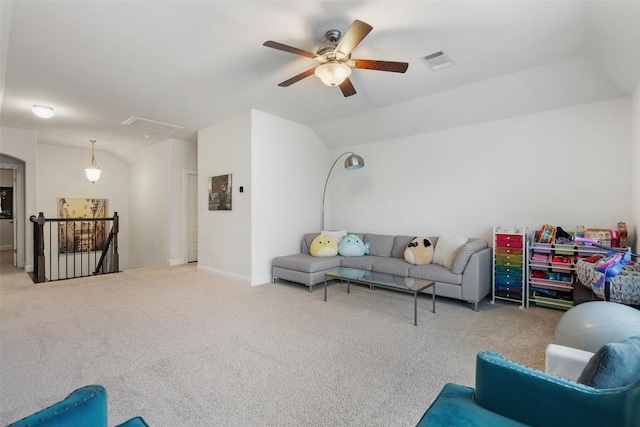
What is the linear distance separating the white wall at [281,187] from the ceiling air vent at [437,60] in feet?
8.56

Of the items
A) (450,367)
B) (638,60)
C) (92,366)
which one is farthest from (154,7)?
(638,60)

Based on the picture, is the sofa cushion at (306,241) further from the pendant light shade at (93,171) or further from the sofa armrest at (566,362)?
the pendant light shade at (93,171)

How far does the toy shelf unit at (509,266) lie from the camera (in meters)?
3.61

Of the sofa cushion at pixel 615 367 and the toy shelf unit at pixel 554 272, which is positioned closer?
the sofa cushion at pixel 615 367

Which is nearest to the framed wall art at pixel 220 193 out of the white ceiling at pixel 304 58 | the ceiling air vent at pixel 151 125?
the white ceiling at pixel 304 58

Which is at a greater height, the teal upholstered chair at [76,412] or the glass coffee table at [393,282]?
the teal upholstered chair at [76,412]

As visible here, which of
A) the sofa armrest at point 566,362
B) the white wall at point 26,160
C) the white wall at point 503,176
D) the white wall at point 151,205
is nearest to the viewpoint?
the sofa armrest at point 566,362

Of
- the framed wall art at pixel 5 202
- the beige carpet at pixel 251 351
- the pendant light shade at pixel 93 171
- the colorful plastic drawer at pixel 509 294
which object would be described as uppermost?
the pendant light shade at pixel 93 171

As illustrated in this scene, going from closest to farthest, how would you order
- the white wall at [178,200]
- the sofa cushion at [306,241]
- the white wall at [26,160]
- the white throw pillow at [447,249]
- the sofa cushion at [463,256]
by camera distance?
the sofa cushion at [463,256]
the white throw pillow at [447,249]
the sofa cushion at [306,241]
the white wall at [26,160]
the white wall at [178,200]

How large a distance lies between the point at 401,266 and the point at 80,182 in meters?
7.86

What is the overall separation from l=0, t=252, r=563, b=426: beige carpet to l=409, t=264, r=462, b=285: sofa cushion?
0.32 meters

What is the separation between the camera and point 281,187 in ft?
16.9

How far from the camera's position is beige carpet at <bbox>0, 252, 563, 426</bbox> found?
183 centimetres

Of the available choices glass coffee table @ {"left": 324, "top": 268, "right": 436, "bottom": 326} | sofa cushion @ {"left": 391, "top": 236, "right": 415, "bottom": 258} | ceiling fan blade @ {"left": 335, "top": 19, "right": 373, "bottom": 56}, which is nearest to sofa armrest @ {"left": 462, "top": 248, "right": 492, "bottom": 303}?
glass coffee table @ {"left": 324, "top": 268, "right": 436, "bottom": 326}
